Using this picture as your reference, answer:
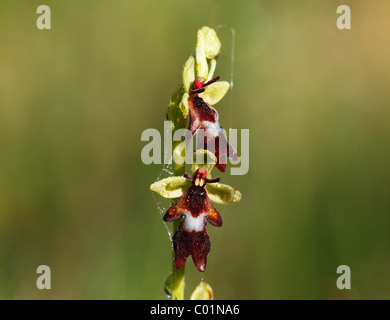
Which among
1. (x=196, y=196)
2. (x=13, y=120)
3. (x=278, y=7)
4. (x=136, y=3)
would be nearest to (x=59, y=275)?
(x=13, y=120)

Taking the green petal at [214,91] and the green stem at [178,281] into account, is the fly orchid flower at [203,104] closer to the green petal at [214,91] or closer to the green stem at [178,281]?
the green petal at [214,91]

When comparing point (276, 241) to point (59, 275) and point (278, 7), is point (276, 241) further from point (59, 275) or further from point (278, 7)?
point (278, 7)

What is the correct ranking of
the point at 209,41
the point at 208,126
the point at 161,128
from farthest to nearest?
the point at 161,128 < the point at 209,41 < the point at 208,126

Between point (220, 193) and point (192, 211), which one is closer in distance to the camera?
point (192, 211)

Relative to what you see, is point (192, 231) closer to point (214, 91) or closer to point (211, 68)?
point (214, 91)

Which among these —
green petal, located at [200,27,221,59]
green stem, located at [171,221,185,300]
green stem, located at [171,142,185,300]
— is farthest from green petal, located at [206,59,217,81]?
green stem, located at [171,221,185,300]

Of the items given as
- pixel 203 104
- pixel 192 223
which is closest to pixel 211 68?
pixel 203 104

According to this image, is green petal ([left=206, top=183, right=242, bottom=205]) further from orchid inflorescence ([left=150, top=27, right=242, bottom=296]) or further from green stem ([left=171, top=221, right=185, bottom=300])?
green stem ([left=171, top=221, right=185, bottom=300])
